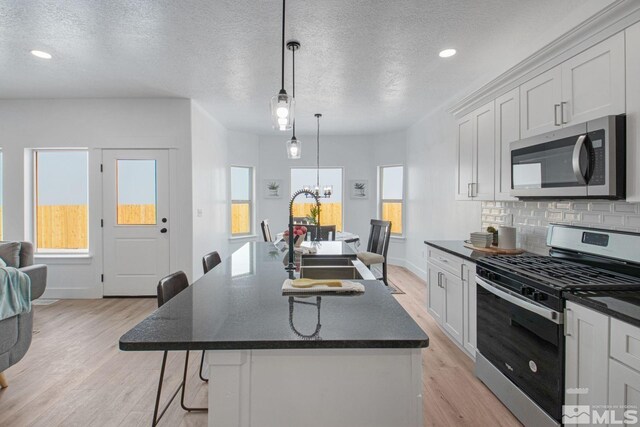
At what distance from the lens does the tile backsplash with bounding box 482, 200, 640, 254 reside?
1967 mm

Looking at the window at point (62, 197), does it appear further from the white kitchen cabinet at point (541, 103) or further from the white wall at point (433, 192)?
the white kitchen cabinet at point (541, 103)

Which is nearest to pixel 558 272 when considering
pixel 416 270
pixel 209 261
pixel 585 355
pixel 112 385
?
pixel 585 355

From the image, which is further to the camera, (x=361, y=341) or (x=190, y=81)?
(x=190, y=81)

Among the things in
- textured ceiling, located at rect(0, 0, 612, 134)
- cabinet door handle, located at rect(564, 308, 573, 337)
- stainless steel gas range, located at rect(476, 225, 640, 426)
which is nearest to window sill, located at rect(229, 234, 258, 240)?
textured ceiling, located at rect(0, 0, 612, 134)

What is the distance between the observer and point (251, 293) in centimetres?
152

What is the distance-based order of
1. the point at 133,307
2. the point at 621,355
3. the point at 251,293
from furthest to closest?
the point at 133,307
the point at 251,293
the point at 621,355

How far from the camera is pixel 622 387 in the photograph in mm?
1320

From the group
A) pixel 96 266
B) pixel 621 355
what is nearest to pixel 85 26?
pixel 96 266

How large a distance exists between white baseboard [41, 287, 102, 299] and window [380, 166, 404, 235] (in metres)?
4.98

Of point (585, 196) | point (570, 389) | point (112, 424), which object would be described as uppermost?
point (585, 196)

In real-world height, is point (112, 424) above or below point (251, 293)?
below

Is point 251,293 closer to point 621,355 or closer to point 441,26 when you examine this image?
point 621,355

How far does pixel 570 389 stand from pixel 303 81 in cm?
346

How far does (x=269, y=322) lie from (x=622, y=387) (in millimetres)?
1389
